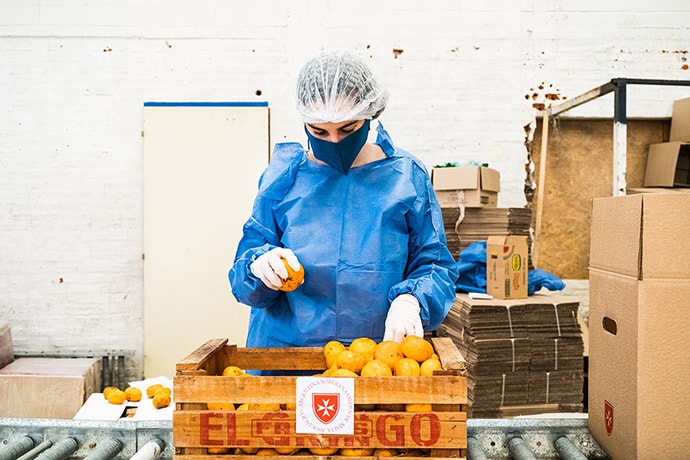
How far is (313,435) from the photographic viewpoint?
3.24 feet

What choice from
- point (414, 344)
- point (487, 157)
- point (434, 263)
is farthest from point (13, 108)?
point (414, 344)

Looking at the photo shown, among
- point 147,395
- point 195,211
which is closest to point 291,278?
point 147,395

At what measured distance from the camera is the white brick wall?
167 inches

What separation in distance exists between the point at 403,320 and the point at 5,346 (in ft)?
11.8

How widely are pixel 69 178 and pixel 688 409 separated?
13.8 feet

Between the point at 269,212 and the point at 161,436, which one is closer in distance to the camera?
the point at 161,436

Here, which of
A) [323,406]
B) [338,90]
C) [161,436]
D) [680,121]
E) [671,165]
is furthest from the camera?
[680,121]

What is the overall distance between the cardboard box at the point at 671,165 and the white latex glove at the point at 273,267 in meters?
3.35

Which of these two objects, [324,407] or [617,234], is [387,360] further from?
[617,234]

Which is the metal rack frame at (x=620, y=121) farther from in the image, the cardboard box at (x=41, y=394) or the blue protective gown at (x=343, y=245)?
the cardboard box at (x=41, y=394)

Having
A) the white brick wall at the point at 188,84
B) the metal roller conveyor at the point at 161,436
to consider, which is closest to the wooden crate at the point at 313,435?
the metal roller conveyor at the point at 161,436

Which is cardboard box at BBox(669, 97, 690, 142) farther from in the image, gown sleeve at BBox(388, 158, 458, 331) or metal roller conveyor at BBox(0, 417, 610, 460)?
metal roller conveyor at BBox(0, 417, 610, 460)

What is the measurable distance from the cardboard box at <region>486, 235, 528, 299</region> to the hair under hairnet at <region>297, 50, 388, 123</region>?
192cm

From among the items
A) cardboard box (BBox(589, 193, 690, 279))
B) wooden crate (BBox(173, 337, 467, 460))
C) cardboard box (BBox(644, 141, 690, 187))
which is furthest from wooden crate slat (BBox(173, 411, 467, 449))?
cardboard box (BBox(644, 141, 690, 187))
